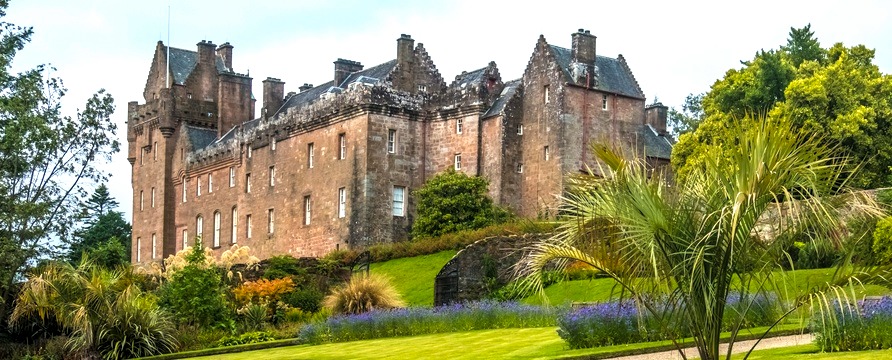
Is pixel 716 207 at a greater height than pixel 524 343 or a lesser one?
greater

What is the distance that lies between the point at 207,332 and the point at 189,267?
6.01 ft

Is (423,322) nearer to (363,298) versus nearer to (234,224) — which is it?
(363,298)

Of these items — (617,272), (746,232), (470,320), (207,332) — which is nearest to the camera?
(746,232)

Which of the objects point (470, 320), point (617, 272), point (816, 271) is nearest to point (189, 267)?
point (470, 320)

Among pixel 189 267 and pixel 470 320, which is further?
pixel 189 267

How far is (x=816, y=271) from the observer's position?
31344 millimetres

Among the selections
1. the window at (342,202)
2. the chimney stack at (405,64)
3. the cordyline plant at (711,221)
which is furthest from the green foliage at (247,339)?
the chimney stack at (405,64)

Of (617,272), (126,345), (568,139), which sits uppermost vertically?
(568,139)

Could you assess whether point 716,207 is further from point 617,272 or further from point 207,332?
point 207,332

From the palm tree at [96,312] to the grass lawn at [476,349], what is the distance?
319 centimetres

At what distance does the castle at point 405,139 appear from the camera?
5481 cm

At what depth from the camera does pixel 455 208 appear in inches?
2078

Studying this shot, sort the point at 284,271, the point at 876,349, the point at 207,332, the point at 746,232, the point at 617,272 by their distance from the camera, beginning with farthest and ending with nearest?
1. the point at 284,271
2. the point at 207,332
3. the point at 876,349
4. the point at 617,272
5. the point at 746,232

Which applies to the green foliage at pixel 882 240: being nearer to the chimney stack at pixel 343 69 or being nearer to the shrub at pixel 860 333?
the shrub at pixel 860 333
